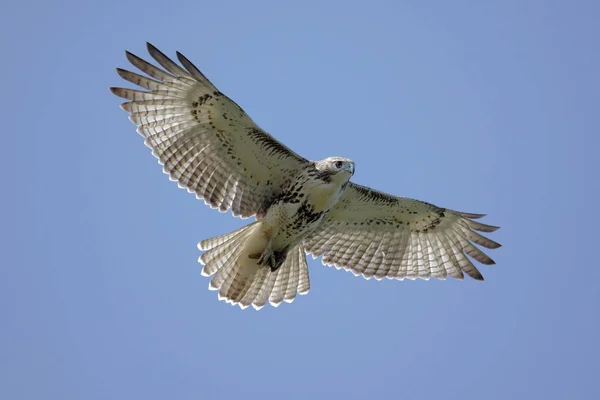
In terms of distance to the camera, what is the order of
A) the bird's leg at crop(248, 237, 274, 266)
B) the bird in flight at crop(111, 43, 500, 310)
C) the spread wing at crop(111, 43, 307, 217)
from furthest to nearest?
the bird's leg at crop(248, 237, 274, 266) → the bird in flight at crop(111, 43, 500, 310) → the spread wing at crop(111, 43, 307, 217)

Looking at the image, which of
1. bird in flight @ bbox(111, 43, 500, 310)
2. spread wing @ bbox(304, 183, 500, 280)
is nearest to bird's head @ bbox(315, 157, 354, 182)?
bird in flight @ bbox(111, 43, 500, 310)

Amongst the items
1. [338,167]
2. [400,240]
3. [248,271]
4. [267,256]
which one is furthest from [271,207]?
[400,240]

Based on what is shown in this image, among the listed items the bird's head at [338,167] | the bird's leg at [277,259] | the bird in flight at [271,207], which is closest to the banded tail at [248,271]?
the bird in flight at [271,207]

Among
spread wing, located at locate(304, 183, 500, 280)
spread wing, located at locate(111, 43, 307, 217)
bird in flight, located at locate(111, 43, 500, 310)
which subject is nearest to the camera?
spread wing, located at locate(111, 43, 307, 217)

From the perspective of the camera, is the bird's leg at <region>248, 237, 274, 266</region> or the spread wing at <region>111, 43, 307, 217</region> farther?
the bird's leg at <region>248, 237, 274, 266</region>

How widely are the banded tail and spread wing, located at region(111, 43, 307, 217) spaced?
40 cm

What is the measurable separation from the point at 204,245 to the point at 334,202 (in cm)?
188

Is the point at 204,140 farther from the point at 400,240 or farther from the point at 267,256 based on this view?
the point at 400,240

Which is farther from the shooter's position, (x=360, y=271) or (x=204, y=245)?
(x=360, y=271)

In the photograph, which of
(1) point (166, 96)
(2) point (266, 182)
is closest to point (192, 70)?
(1) point (166, 96)

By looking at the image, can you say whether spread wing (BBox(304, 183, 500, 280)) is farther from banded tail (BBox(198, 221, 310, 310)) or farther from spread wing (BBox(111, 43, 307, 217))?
spread wing (BBox(111, 43, 307, 217))

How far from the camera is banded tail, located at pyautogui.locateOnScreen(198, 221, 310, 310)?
1430 cm

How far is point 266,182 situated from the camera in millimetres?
14242

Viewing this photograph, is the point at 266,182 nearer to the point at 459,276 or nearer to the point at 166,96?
the point at 166,96
